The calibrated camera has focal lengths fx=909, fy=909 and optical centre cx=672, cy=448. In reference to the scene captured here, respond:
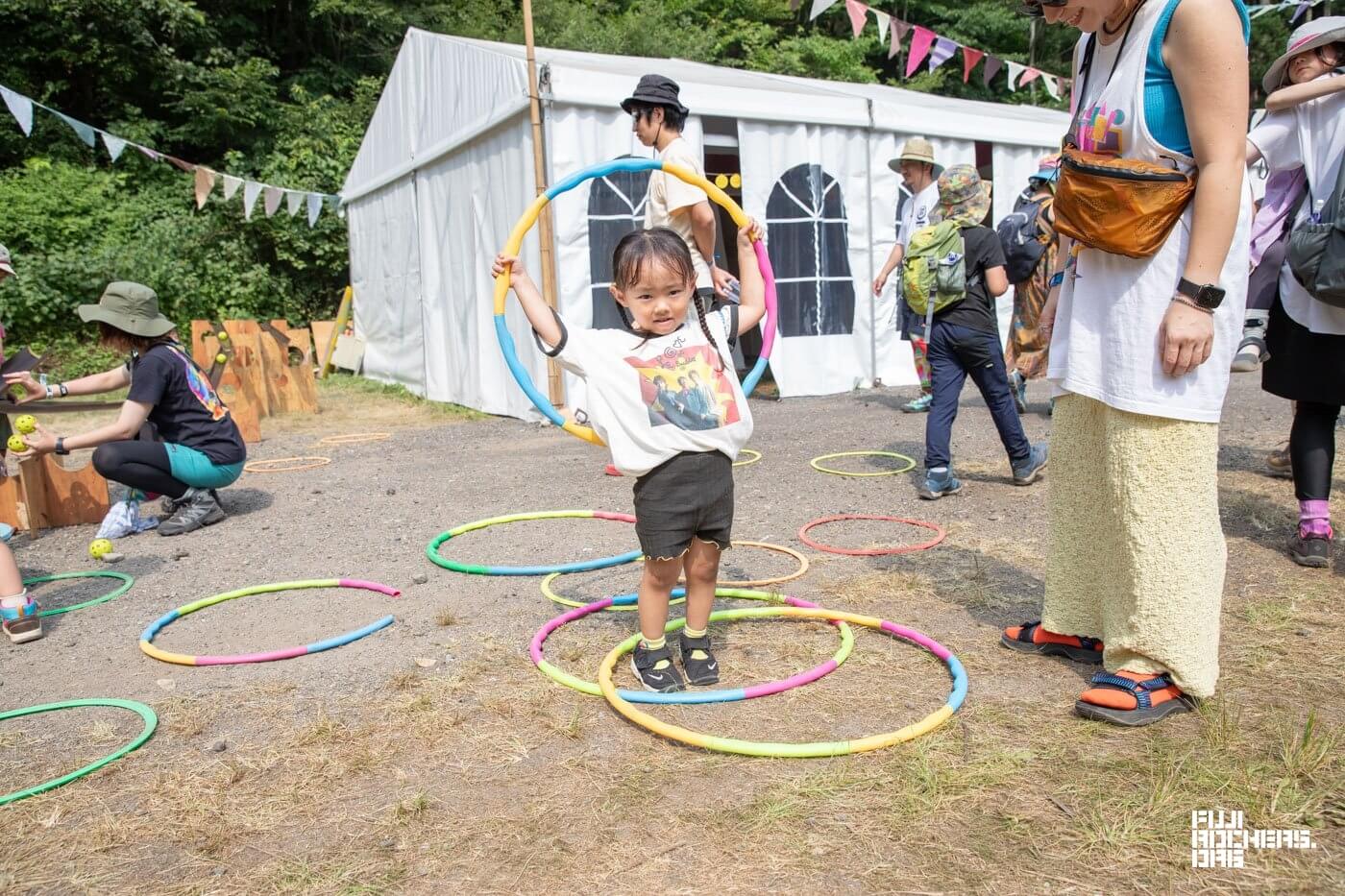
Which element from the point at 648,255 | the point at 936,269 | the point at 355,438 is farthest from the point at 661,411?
the point at 355,438

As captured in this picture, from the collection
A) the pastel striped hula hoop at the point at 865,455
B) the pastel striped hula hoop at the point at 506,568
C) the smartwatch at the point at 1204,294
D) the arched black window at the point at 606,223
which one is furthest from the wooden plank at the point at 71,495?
the smartwatch at the point at 1204,294

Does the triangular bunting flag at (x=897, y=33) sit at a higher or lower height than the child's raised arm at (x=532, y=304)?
higher

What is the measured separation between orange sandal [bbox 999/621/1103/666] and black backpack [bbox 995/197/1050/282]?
4.93m

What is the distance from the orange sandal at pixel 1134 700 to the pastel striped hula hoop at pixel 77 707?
9.92 feet

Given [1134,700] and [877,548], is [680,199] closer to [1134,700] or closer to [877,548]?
[877,548]

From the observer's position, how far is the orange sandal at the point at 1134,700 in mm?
2748

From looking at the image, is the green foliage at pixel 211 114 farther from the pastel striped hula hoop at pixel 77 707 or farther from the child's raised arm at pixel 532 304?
the pastel striped hula hoop at pixel 77 707

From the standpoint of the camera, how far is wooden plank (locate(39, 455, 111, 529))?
6215mm

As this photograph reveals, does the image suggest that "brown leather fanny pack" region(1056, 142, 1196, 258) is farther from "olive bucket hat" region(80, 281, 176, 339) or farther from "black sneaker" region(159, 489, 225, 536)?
"black sneaker" region(159, 489, 225, 536)

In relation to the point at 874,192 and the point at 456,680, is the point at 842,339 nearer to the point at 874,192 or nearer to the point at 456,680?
the point at 874,192

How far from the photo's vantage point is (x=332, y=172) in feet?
64.9

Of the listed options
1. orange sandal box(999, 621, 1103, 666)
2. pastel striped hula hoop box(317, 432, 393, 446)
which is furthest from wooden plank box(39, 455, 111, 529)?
orange sandal box(999, 621, 1103, 666)

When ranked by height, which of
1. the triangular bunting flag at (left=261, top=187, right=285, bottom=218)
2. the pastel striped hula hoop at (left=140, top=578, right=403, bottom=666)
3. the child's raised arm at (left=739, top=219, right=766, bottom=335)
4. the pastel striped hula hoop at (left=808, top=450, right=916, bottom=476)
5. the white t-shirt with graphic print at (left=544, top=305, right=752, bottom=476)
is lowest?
the pastel striped hula hoop at (left=140, top=578, right=403, bottom=666)

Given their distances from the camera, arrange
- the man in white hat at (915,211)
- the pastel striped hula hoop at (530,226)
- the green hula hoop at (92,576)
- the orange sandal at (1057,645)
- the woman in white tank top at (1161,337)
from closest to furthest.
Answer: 1. the woman in white tank top at (1161,337)
2. the orange sandal at (1057,645)
3. the pastel striped hula hoop at (530,226)
4. the green hula hoop at (92,576)
5. the man in white hat at (915,211)
